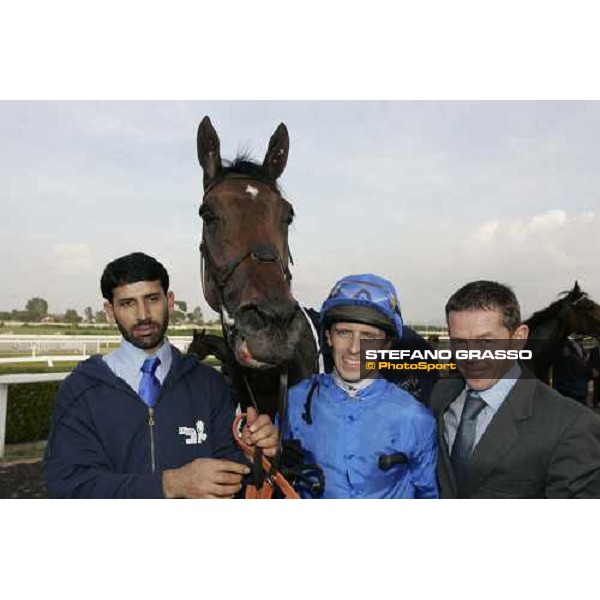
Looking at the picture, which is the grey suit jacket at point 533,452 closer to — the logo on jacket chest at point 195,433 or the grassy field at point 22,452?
the logo on jacket chest at point 195,433

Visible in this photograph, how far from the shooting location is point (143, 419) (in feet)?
5.70

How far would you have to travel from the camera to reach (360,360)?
5.32 ft

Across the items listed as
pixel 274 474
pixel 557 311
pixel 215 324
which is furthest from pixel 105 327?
pixel 557 311

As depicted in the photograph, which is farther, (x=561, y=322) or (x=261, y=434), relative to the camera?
(x=561, y=322)

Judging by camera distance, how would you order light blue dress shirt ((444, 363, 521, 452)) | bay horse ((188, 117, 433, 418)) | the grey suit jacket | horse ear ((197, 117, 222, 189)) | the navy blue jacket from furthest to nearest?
horse ear ((197, 117, 222, 189)) → bay horse ((188, 117, 433, 418)) → the navy blue jacket → light blue dress shirt ((444, 363, 521, 452)) → the grey suit jacket

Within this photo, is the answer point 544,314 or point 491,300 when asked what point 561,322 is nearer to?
point 544,314

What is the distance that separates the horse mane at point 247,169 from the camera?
2.53 m

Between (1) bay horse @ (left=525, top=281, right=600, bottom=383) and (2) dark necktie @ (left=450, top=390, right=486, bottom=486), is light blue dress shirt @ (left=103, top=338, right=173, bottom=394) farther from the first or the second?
(1) bay horse @ (left=525, top=281, right=600, bottom=383)

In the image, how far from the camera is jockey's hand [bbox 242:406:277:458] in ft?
5.30

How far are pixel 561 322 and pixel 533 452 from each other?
2.66 metres

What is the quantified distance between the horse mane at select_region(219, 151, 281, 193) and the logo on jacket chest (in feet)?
4.02

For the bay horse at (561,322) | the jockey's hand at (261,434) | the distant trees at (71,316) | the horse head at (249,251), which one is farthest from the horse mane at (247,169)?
the bay horse at (561,322)

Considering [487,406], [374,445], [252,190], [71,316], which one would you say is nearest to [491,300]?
[487,406]

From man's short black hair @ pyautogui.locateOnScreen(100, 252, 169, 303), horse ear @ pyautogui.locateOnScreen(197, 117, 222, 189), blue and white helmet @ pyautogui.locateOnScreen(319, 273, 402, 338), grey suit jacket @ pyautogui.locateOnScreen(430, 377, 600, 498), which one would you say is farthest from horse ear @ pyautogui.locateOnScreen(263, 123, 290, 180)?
grey suit jacket @ pyautogui.locateOnScreen(430, 377, 600, 498)
